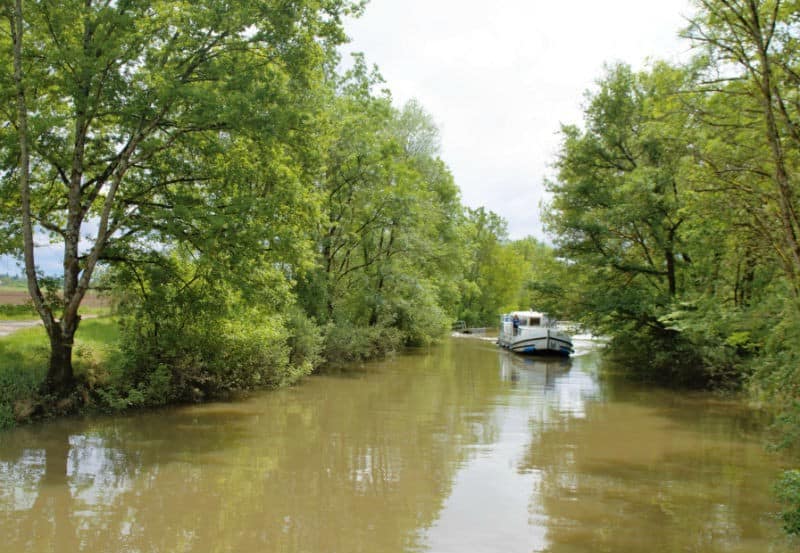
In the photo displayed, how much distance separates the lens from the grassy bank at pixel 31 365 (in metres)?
12.9

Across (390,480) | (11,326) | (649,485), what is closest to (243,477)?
(390,480)

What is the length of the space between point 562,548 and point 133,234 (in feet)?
39.6

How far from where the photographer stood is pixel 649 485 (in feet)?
33.6

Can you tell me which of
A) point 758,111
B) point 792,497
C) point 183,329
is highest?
point 758,111

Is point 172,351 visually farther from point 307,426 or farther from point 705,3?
point 705,3

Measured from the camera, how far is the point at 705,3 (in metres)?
8.02

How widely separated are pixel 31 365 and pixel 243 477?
287 inches

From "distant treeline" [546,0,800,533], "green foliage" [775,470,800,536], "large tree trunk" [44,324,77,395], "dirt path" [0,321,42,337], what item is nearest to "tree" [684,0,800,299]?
"distant treeline" [546,0,800,533]

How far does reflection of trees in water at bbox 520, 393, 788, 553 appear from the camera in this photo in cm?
793

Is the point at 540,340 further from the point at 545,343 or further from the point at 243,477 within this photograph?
the point at 243,477

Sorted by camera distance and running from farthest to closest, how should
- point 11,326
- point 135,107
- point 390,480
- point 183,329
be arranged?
point 11,326 < point 183,329 < point 135,107 < point 390,480

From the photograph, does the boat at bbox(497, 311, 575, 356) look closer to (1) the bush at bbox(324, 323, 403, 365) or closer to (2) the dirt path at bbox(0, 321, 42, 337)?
(1) the bush at bbox(324, 323, 403, 365)

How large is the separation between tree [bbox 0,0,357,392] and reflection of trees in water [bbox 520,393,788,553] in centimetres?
837

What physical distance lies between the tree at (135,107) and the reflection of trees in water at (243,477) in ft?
11.2
